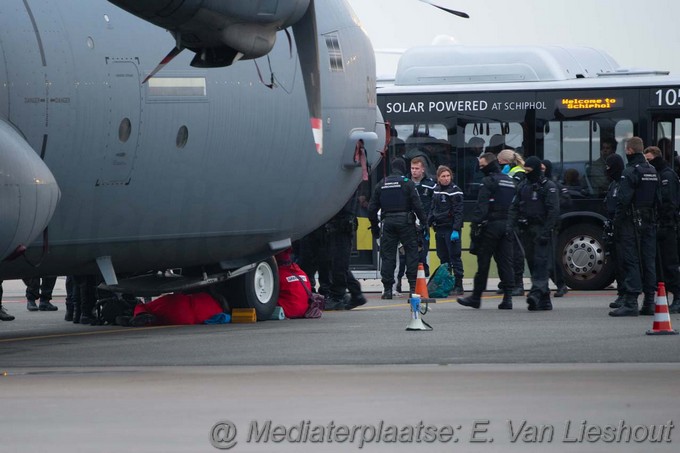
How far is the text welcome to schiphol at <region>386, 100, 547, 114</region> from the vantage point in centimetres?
2556

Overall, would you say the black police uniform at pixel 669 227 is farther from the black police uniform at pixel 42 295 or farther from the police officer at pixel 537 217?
the black police uniform at pixel 42 295

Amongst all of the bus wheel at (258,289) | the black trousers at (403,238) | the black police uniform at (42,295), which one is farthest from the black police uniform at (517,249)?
the black police uniform at (42,295)

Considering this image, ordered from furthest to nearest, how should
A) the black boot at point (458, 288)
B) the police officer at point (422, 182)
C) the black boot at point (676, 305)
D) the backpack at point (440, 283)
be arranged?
the black boot at point (458, 288) < the police officer at point (422, 182) < the backpack at point (440, 283) < the black boot at point (676, 305)

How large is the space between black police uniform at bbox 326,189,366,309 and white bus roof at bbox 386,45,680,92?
589 cm

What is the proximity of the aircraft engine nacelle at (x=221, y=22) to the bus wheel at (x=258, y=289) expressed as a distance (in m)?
7.40

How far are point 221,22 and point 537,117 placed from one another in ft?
50.0

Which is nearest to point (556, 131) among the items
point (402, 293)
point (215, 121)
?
point (402, 293)

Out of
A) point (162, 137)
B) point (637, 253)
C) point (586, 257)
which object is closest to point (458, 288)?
point (586, 257)

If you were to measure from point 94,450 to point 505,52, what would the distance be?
1898cm

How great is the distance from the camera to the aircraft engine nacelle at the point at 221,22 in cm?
1067

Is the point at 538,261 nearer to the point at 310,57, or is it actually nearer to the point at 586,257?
the point at 586,257

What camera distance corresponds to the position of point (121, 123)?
50.0 feet

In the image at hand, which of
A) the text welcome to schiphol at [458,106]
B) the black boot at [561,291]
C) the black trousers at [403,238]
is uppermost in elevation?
the text welcome to schiphol at [458,106]

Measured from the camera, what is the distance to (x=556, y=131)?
2536cm
